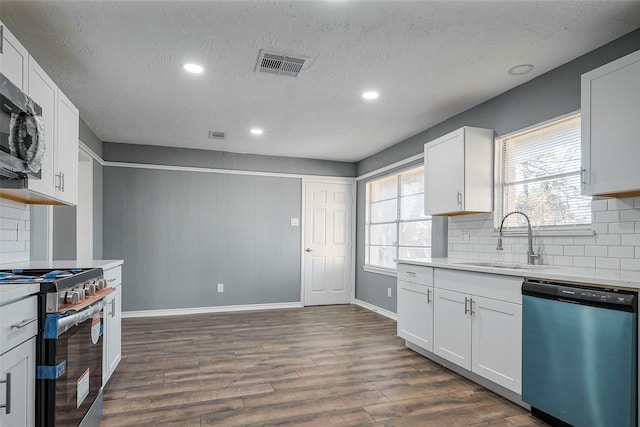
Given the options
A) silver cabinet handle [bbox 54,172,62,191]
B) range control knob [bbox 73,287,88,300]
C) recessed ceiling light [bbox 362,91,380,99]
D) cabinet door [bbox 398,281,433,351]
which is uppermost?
recessed ceiling light [bbox 362,91,380,99]

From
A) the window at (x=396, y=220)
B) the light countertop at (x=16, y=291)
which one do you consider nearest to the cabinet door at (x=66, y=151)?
the light countertop at (x=16, y=291)

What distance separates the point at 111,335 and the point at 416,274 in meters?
2.57

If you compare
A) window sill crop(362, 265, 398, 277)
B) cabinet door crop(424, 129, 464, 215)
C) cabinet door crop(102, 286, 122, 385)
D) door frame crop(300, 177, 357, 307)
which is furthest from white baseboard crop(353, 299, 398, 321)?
cabinet door crop(102, 286, 122, 385)

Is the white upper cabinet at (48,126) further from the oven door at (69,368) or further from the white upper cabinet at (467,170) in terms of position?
the white upper cabinet at (467,170)

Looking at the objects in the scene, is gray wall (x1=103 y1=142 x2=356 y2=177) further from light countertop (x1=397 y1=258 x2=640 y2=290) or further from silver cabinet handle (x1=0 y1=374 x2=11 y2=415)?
silver cabinet handle (x1=0 y1=374 x2=11 y2=415)

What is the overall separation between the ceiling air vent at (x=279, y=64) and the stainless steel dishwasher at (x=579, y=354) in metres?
2.16

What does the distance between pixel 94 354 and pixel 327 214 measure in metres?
4.42

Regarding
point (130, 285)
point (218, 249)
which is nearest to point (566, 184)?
point (218, 249)

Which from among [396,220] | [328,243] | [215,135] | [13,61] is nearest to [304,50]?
[13,61]

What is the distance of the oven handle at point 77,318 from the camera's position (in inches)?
64.3

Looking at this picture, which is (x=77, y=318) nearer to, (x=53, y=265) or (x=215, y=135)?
(x=53, y=265)

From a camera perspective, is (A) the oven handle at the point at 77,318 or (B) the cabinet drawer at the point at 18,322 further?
(A) the oven handle at the point at 77,318

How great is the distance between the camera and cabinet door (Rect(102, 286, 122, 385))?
104 inches

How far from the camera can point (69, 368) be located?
1744 mm
